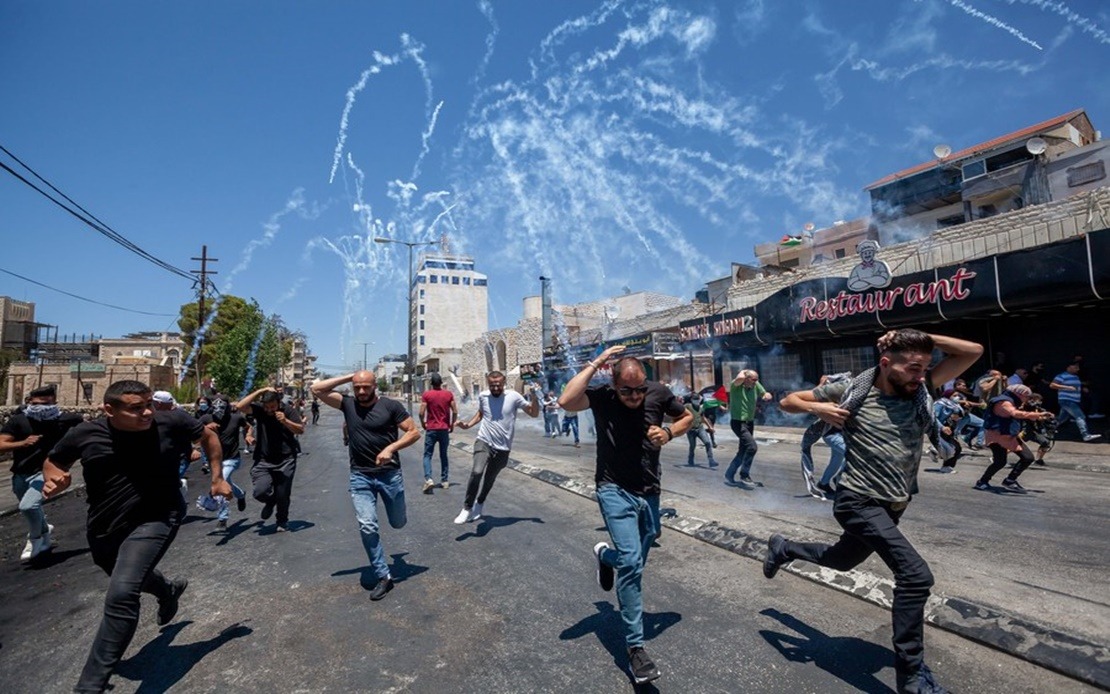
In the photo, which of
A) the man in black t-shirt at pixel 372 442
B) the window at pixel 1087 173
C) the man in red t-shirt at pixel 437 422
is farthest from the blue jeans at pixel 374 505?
the window at pixel 1087 173

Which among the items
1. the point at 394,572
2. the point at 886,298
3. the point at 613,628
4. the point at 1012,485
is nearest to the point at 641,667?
the point at 613,628

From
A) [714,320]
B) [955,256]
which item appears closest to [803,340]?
[714,320]

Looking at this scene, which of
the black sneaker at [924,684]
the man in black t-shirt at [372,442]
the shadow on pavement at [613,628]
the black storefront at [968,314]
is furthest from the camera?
the black storefront at [968,314]

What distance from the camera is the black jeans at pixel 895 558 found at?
2.52 metres

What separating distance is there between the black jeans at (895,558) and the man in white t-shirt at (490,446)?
3.60 meters

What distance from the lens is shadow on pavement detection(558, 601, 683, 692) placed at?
3.08 m

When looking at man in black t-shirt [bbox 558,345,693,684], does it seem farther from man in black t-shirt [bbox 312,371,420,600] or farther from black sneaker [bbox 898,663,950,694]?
man in black t-shirt [bbox 312,371,420,600]

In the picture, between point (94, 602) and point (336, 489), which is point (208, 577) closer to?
point (94, 602)

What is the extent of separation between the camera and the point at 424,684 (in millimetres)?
2768

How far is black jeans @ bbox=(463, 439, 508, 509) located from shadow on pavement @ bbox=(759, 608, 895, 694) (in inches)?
144

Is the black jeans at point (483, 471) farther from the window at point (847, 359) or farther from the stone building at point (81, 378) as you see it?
the stone building at point (81, 378)

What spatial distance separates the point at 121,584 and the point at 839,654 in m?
3.94

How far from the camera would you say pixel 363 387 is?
4617mm

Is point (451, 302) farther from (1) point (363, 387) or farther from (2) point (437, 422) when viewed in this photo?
(1) point (363, 387)
